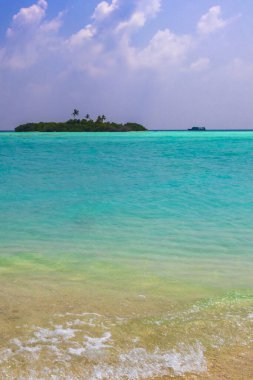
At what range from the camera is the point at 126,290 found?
562 cm

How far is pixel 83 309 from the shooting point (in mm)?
4863

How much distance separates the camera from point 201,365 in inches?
144

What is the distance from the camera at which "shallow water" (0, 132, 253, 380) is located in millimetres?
3725

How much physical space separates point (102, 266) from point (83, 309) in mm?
1976

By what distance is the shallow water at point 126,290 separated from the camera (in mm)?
3725

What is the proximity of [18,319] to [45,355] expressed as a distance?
32.7 inches

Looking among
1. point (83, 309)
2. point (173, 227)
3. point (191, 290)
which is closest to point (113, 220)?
point (173, 227)

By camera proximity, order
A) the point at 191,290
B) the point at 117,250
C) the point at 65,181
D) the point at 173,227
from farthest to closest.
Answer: the point at 65,181 < the point at 173,227 < the point at 117,250 < the point at 191,290

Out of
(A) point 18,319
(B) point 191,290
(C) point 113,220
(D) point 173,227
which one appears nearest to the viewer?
(A) point 18,319

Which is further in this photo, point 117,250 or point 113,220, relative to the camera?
point 113,220

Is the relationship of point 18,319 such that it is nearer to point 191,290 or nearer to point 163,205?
point 191,290

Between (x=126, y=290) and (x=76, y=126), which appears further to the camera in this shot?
(x=76, y=126)

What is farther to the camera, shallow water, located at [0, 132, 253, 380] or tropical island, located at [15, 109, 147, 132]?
tropical island, located at [15, 109, 147, 132]

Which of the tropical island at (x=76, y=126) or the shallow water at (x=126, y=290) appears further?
the tropical island at (x=76, y=126)
